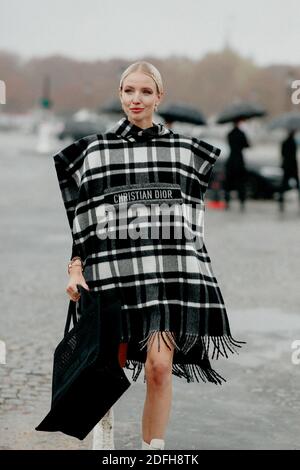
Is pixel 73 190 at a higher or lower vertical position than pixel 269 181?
higher

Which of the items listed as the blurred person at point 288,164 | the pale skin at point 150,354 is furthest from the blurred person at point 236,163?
the pale skin at point 150,354

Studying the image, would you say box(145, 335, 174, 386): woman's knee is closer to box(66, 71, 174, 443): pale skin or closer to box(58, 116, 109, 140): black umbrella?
box(66, 71, 174, 443): pale skin

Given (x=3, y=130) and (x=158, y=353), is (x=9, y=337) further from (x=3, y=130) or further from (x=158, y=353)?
(x=3, y=130)

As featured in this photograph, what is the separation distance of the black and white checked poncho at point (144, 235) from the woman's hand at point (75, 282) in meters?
0.03

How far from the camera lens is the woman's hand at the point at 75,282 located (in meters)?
4.15

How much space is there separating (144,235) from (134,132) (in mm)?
410

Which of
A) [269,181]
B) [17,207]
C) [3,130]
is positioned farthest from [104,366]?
[3,130]

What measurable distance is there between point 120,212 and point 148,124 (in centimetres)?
38

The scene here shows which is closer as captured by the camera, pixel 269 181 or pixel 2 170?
pixel 269 181

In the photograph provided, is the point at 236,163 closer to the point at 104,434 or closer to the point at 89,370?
the point at 104,434

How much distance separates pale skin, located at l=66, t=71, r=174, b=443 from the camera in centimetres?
410

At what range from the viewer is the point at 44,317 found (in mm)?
8359

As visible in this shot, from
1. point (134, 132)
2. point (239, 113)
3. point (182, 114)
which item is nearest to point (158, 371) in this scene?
point (134, 132)

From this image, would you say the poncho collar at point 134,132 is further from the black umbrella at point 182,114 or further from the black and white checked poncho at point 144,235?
the black umbrella at point 182,114
